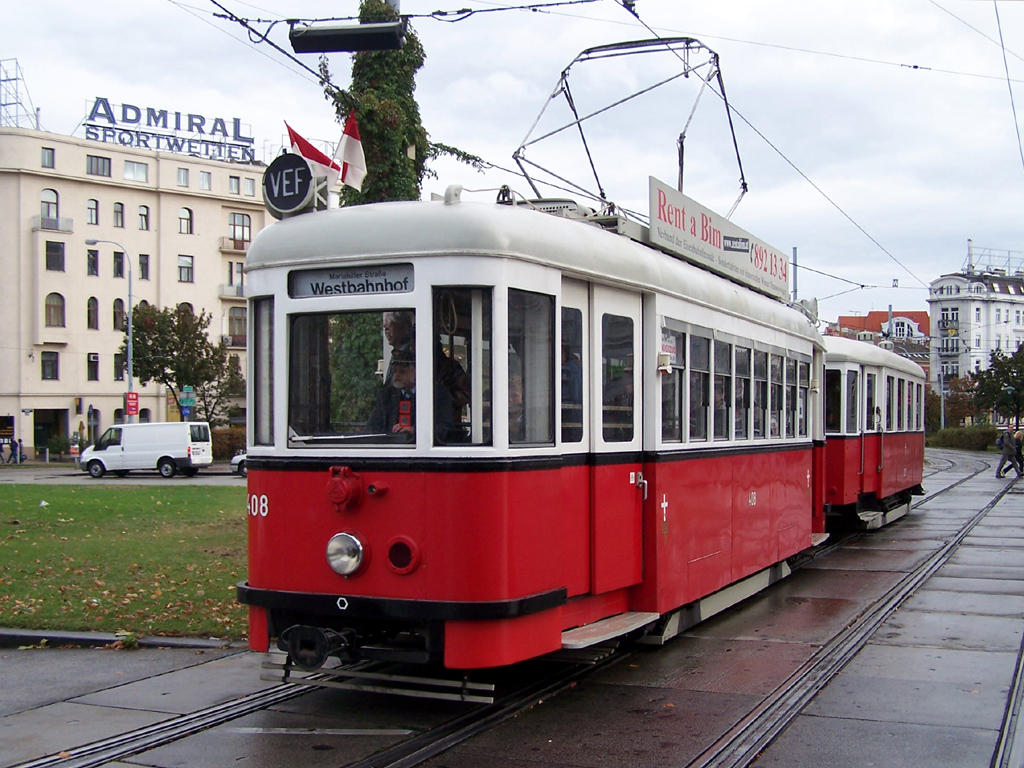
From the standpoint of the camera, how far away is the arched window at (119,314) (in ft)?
193

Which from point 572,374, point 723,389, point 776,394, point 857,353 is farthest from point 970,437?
point 572,374

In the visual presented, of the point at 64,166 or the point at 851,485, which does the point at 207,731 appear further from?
the point at 64,166

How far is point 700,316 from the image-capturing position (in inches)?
355

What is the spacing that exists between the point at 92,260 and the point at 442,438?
56.6 metres

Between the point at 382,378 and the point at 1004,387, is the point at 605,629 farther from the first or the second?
the point at 1004,387

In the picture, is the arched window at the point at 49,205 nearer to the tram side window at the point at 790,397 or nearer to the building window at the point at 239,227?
the building window at the point at 239,227

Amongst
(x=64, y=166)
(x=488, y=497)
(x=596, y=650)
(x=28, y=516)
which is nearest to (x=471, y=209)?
(x=488, y=497)

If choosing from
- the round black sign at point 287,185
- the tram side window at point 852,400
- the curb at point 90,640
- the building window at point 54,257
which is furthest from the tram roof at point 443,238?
the building window at point 54,257

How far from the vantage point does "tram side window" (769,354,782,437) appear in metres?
11.2

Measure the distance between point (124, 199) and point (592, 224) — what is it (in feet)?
186

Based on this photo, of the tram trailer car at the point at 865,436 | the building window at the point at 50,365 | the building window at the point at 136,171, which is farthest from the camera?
the building window at the point at 136,171

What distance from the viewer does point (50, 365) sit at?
187 feet

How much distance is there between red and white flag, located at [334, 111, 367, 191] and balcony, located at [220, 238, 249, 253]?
57.9 metres

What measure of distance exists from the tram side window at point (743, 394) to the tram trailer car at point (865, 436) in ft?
21.6
